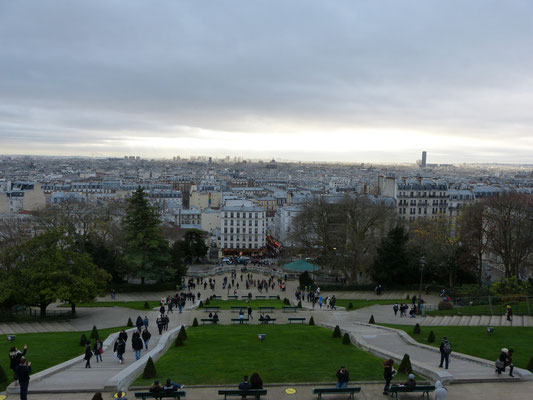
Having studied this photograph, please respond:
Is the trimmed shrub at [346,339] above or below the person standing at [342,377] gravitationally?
below

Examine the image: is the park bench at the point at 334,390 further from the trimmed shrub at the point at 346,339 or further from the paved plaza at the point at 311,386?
the trimmed shrub at the point at 346,339

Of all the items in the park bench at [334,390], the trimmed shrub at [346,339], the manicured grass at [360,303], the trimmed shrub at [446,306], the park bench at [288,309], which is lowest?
the manicured grass at [360,303]

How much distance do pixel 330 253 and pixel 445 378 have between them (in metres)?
33.5

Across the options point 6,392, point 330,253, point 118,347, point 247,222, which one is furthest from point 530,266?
point 247,222

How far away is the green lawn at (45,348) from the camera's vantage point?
18328mm

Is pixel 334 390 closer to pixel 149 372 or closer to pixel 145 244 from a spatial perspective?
pixel 149 372

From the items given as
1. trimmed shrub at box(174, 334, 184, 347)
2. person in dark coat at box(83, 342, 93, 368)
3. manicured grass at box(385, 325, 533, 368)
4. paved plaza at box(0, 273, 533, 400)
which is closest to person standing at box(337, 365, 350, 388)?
paved plaza at box(0, 273, 533, 400)

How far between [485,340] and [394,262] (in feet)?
72.9

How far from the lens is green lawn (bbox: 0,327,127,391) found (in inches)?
722

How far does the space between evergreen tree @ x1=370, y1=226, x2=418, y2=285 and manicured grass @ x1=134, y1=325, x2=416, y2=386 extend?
20152 millimetres

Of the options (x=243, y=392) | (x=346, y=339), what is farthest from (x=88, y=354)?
(x=346, y=339)

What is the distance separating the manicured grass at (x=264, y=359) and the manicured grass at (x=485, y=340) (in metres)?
4.42

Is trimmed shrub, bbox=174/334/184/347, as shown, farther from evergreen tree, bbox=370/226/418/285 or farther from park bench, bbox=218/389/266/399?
evergreen tree, bbox=370/226/418/285

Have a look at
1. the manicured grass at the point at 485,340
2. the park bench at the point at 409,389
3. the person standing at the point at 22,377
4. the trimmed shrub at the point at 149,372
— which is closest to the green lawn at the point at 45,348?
the person standing at the point at 22,377
